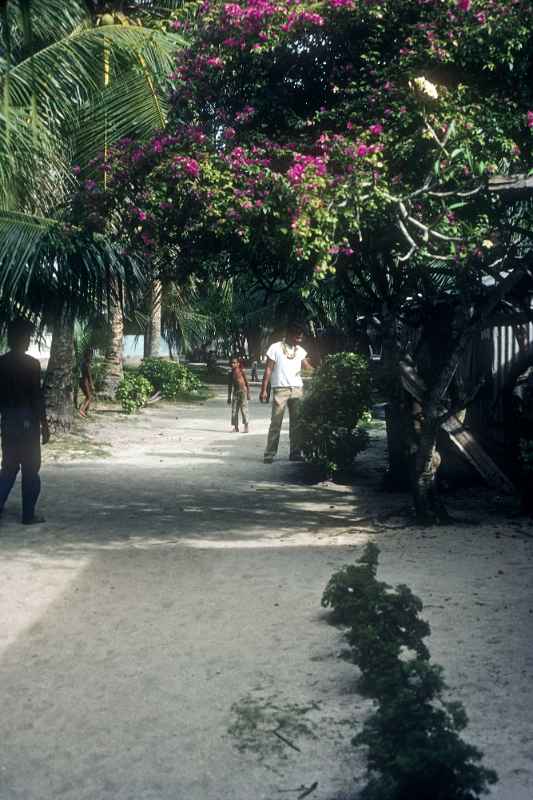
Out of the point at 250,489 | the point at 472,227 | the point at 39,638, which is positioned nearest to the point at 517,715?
the point at 39,638

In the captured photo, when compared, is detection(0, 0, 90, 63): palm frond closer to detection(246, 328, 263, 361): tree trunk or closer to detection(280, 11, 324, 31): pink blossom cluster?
detection(280, 11, 324, 31): pink blossom cluster

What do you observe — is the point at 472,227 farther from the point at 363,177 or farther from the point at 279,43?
the point at 279,43

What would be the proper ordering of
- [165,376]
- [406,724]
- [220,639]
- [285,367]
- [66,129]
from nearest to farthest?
[406,724] → [220,639] → [66,129] → [285,367] → [165,376]

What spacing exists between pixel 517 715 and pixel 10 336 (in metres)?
5.96

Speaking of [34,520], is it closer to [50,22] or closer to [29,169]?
[29,169]

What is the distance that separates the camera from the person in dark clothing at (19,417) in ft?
28.3

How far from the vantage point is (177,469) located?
501 inches

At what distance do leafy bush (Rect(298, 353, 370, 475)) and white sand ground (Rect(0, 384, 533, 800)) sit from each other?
0.68 meters

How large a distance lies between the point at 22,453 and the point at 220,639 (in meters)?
3.87

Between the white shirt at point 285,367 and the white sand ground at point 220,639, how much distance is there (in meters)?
2.38

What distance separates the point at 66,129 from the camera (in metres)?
12.4

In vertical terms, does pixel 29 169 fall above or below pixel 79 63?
below

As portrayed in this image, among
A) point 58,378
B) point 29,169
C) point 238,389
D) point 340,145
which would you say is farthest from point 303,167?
point 238,389

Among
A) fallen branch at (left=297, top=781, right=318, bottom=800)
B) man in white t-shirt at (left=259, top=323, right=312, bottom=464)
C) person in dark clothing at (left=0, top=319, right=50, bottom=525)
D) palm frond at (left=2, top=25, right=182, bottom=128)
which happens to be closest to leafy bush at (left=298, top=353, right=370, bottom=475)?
man in white t-shirt at (left=259, top=323, right=312, bottom=464)
